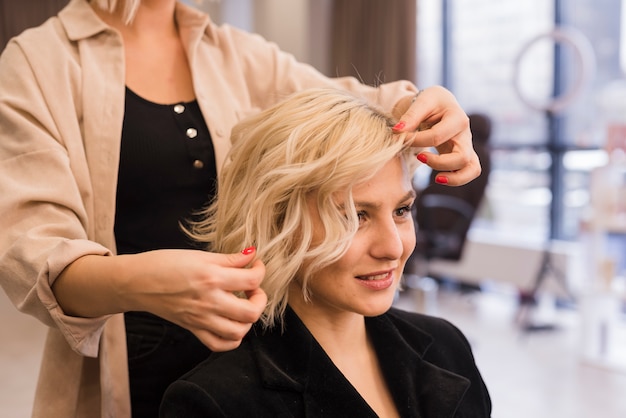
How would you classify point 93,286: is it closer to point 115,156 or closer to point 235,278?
point 235,278

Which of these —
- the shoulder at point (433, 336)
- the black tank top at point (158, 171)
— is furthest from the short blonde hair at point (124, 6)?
the shoulder at point (433, 336)

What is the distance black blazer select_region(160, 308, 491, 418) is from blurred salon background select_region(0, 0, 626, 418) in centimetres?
218

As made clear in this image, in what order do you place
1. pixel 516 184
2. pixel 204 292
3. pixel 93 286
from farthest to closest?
1. pixel 516 184
2. pixel 93 286
3. pixel 204 292

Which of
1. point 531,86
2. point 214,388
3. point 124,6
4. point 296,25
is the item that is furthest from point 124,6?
point 296,25

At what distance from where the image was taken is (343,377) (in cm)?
115

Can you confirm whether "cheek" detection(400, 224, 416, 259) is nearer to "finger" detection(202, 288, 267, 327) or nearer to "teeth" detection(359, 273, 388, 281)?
"teeth" detection(359, 273, 388, 281)

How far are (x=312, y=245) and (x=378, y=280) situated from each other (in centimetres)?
13

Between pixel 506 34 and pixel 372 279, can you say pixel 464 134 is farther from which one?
pixel 506 34

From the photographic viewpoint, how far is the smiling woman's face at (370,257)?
114 cm

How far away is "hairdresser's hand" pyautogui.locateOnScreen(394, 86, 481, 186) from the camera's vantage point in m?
1.07

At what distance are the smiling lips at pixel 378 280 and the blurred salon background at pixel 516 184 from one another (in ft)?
8.04

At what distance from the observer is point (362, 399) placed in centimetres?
115

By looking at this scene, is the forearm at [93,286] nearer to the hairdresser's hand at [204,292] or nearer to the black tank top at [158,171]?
the hairdresser's hand at [204,292]

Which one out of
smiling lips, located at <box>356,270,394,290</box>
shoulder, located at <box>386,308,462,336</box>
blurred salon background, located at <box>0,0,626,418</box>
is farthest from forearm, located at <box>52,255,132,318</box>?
blurred salon background, located at <box>0,0,626,418</box>
